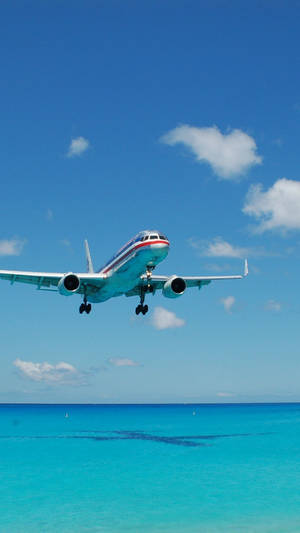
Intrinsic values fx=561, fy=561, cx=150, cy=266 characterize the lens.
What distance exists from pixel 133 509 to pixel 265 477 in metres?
21.2

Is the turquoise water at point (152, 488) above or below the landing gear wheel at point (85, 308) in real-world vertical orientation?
below

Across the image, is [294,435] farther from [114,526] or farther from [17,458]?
[114,526]

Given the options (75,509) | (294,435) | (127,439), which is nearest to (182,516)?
(75,509)

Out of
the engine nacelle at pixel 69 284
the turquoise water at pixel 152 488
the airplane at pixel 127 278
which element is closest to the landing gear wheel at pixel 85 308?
the airplane at pixel 127 278

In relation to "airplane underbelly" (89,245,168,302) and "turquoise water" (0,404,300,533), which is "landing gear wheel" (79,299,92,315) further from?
"turquoise water" (0,404,300,533)

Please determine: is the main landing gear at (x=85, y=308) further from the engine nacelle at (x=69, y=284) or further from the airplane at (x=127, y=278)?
the engine nacelle at (x=69, y=284)

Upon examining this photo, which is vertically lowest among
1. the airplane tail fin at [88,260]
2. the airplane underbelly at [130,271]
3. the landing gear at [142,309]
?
the landing gear at [142,309]

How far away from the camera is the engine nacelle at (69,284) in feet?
140

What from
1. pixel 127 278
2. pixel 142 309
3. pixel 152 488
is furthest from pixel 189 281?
pixel 152 488

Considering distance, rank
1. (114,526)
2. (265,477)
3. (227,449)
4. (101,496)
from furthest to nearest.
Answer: (227,449) → (265,477) → (101,496) → (114,526)

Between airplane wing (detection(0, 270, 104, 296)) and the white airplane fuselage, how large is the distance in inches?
31.7

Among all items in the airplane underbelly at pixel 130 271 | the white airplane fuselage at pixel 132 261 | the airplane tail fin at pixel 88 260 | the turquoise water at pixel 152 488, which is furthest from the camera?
the airplane tail fin at pixel 88 260

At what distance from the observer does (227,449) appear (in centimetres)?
9000

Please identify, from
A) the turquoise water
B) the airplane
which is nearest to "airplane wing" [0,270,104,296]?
the airplane
